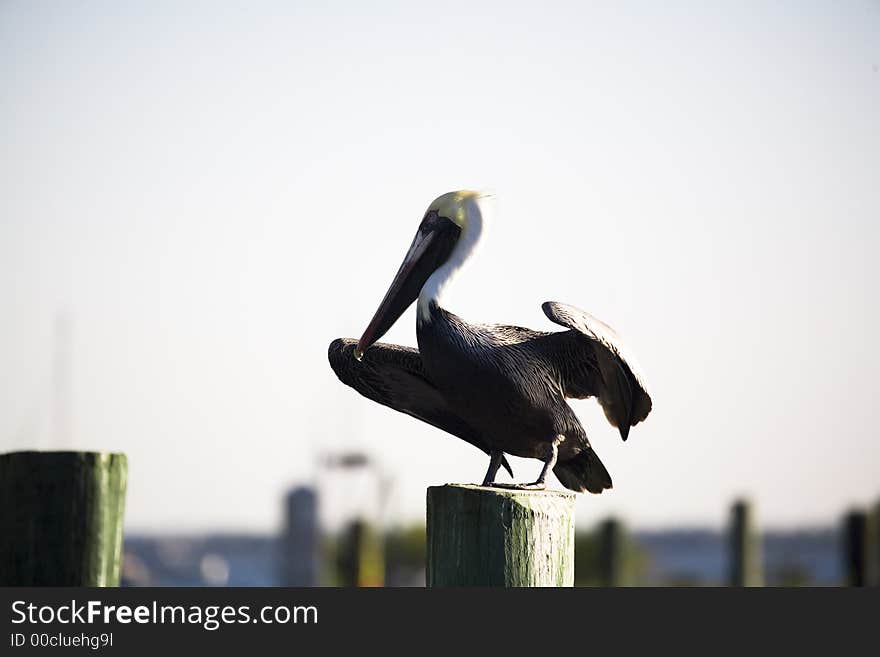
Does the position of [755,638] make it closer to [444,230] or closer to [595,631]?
[595,631]

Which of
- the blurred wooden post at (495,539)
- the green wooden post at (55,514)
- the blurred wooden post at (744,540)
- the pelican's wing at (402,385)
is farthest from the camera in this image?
the blurred wooden post at (744,540)

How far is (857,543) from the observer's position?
11.1 meters

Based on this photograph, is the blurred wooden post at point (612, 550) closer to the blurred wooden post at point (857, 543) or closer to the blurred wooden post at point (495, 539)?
the blurred wooden post at point (857, 543)

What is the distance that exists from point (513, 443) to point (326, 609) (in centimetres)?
110

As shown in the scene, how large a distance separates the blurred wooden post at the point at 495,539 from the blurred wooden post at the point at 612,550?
657 centimetres

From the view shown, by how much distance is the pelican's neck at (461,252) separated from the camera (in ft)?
18.8

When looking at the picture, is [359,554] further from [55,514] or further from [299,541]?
[299,541]

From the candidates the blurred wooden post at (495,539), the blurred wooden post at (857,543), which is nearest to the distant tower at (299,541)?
the blurred wooden post at (857,543)

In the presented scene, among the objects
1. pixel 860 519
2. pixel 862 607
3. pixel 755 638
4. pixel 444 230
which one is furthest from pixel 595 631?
pixel 860 519

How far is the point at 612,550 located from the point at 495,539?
6852 mm

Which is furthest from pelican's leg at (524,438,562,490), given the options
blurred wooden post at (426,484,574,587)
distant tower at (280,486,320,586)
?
distant tower at (280,486,320,586)

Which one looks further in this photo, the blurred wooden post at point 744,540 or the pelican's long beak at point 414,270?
the blurred wooden post at point 744,540

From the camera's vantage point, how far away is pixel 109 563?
4.73 metres

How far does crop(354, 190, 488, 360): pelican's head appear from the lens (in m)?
5.79
